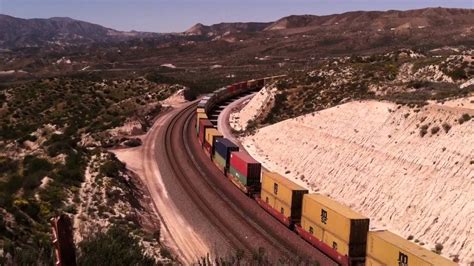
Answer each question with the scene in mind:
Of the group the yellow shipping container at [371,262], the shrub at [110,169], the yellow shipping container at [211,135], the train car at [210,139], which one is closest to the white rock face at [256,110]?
the train car at [210,139]

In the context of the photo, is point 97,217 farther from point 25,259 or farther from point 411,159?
point 411,159

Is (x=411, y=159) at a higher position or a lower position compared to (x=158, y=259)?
higher

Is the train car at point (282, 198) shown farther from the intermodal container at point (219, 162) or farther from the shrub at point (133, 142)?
the shrub at point (133, 142)

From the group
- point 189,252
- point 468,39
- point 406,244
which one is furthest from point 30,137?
point 468,39

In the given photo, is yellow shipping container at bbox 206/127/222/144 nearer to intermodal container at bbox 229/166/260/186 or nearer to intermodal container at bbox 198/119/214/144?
intermodal container at bbox 198/119/214/144

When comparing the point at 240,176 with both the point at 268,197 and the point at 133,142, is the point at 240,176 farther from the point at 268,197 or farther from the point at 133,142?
the point at 133,142
